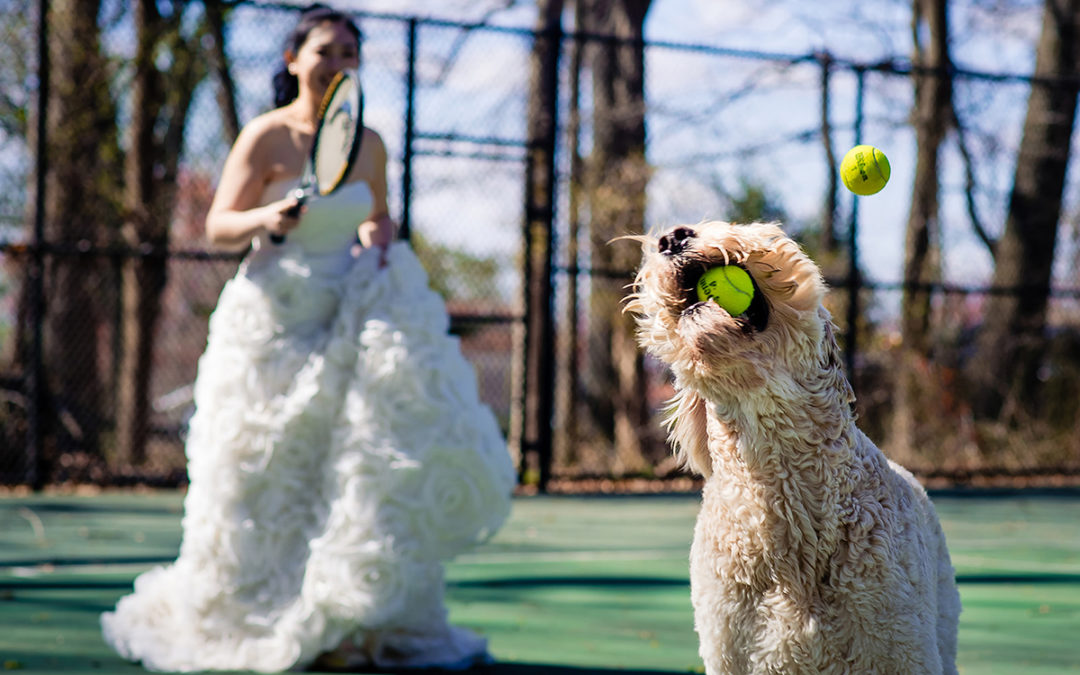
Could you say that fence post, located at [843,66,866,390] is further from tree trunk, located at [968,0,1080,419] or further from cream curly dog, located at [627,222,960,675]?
cream curly dog, located at [627,222,960,675]

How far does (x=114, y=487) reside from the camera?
9211 mm

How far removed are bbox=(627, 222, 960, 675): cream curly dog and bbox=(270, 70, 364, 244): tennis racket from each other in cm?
207

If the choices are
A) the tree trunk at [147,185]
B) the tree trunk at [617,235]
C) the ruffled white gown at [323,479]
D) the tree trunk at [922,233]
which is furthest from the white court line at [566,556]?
the tree trunk at [147,185]

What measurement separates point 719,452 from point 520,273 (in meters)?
7.82

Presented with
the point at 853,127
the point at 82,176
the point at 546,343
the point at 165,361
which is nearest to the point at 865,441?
the point at 546,343

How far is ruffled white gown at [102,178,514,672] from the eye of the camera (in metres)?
3.72

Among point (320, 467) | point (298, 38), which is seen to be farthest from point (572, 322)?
point (320, 467)

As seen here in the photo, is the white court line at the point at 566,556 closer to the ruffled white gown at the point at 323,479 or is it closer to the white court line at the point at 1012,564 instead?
the white court line at the point at 1012,564

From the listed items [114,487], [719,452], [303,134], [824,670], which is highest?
[303,134]

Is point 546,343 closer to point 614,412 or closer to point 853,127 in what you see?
point 614,412

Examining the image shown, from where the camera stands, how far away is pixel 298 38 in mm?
4301

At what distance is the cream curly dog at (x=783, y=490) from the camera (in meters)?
1.86

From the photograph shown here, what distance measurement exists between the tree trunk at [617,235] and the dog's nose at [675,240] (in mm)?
7649

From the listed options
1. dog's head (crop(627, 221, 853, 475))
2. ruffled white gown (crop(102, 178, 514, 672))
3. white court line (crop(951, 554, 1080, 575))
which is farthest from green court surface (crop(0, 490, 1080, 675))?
dog's head (crop(627, 221, 853, 475))
